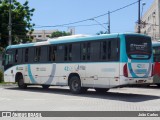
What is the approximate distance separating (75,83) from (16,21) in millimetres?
25959

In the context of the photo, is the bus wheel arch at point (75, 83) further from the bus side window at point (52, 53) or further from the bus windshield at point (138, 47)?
the bus windshield at point (138, 47)

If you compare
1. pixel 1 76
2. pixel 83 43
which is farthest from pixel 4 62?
pixel 83 43

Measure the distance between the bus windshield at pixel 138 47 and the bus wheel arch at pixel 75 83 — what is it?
349 cm

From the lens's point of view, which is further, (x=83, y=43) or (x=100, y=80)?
(x=83, y=43)

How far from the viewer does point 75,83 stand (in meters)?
19.5

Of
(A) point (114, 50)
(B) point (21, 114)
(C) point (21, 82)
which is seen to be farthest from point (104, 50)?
(C) point (21, 82)

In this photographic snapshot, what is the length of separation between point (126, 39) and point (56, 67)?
17.6 feet

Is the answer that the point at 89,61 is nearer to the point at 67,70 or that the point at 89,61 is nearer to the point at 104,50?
the point at 104,50

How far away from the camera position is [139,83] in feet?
56.4

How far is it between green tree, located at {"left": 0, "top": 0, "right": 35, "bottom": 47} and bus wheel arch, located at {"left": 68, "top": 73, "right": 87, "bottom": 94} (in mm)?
24317

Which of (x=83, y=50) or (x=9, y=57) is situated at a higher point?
(x=83, y=50)

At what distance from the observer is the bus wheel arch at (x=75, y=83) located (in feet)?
63.1

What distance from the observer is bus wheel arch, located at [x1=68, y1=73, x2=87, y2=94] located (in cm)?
1923

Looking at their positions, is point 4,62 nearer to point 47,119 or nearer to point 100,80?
point 100,80
